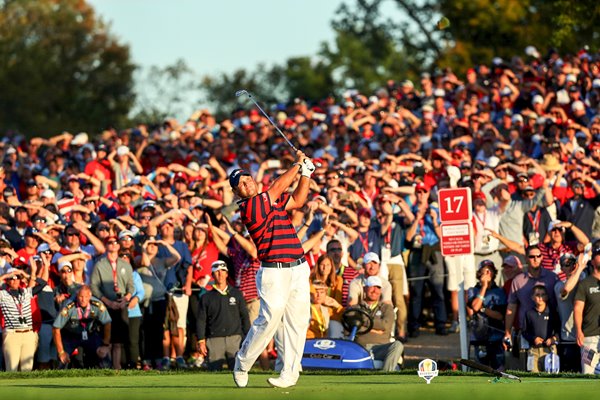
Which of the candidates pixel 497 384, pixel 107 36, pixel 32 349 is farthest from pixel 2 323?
pixel 107 36

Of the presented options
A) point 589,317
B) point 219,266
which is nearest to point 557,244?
point 589,317

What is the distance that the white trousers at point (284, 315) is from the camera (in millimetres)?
14211

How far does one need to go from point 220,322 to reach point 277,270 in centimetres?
717

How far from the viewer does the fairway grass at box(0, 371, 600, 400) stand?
510 inches

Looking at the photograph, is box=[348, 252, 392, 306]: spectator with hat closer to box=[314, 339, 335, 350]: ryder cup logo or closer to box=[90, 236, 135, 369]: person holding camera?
box=[314, 339, 335, 350]: ryder cup logo

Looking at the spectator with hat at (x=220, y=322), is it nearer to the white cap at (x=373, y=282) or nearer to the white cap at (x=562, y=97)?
the white cap at (x=373, y=282)

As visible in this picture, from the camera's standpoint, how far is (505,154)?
2548cm

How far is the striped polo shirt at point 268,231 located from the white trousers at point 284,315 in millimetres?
146

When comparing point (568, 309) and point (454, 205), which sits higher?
point (454, 205)

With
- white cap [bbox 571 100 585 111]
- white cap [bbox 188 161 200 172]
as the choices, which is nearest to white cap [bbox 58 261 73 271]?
white cap [bbox 188 161 200 172]

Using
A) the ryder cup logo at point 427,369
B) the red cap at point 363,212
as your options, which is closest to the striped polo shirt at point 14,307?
the red cap at point 363,212

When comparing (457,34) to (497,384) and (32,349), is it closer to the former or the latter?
(32,349)

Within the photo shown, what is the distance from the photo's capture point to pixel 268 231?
14.3 metres

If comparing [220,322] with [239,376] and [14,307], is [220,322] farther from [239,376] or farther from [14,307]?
[239,376]
